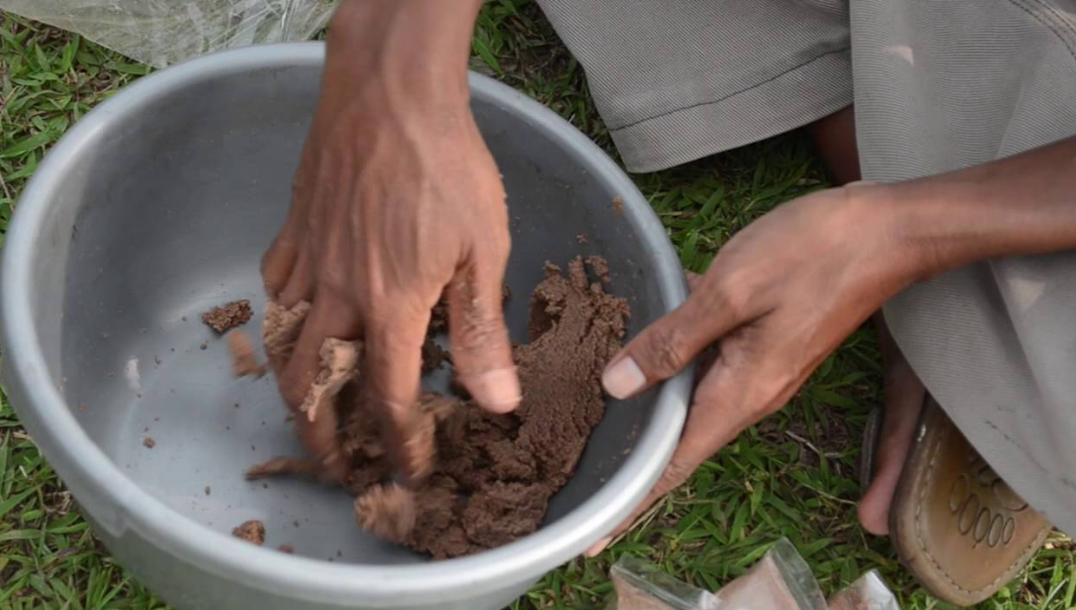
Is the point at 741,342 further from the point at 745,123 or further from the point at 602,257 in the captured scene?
the point at 745,123

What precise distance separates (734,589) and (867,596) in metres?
0.16

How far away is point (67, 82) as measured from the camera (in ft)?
5.30

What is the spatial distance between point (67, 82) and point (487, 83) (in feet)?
2.29

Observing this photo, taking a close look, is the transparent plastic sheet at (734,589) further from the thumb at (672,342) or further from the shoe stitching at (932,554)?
the thumb at (672,342)

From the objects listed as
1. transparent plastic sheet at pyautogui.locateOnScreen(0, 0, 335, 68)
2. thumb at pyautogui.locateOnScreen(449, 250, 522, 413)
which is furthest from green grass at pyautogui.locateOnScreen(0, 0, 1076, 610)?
thumb at pyautogui.locateOnScreen(449, 250, 522, 413)

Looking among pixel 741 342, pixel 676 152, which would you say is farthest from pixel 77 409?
pixel 676 152

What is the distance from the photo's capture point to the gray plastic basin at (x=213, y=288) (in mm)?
1005

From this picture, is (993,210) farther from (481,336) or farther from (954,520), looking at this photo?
(481,336)

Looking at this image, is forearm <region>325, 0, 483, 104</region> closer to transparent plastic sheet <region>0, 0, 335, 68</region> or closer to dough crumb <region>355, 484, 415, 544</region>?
Result: dough crumb <region>355, 484, 415, 544</region>

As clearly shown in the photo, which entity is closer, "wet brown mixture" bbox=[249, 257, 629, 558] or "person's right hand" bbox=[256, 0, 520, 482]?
"person's right hand" bbox=[256, 0, 520, 482]

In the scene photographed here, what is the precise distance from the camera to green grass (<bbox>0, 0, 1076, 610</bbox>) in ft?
4.24

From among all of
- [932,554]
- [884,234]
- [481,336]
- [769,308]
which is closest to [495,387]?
[481,336]

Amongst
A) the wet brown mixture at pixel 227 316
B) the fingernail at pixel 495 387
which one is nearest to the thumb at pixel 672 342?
the fingernail at pixel 495 387

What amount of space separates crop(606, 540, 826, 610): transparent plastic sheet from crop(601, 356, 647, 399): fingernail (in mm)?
310
